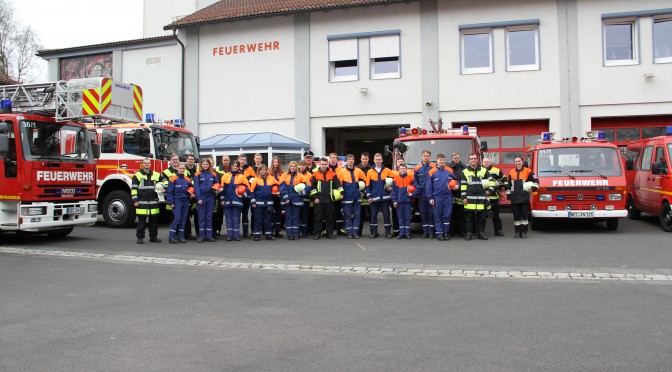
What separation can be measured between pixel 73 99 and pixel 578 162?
11228mm

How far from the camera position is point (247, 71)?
71.8 ft

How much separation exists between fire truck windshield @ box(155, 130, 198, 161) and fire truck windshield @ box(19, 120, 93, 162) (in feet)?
7.30

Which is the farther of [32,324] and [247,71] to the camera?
[247,71]

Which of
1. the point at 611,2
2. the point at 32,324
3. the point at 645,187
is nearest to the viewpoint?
the point at 32,324

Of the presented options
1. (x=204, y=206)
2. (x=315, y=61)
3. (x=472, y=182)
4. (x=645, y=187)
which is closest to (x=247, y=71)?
(x=315, y=61)

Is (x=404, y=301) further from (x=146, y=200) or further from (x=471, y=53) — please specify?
(x=471, y=53)

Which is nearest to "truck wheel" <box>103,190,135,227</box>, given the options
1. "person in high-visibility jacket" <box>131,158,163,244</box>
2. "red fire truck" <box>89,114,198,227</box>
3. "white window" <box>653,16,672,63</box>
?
"red fire truck" <box>89,114,198,227</box>

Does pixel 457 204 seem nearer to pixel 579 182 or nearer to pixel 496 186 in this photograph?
pixel 496 186

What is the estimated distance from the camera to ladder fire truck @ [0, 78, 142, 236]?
401 inches

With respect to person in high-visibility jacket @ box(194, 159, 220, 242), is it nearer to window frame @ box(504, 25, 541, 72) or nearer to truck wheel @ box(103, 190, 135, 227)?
truck wheel @ box(103, 190, 135, 227)

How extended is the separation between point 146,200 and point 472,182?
680 centimetres

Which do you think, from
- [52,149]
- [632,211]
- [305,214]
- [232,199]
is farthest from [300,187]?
[632,211]

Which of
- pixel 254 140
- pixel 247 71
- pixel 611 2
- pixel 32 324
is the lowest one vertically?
pixel 32 324

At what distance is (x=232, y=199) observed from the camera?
36.7 feet
